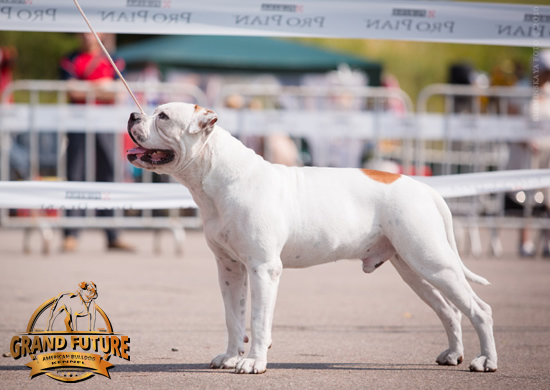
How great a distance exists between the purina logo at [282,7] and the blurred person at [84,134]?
17.3 feet

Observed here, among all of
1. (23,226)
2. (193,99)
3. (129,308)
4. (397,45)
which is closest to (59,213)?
(23,226)

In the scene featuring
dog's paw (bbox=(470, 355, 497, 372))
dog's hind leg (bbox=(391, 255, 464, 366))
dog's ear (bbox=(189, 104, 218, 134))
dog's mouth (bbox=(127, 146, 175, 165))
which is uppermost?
dog's ear (bbox=(189, 104, 218, 134))

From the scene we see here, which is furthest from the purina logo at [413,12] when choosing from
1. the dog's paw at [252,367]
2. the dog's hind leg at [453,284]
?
the dog's paw at [252,367]

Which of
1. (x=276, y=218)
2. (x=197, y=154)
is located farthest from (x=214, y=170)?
(x=276, y=218)

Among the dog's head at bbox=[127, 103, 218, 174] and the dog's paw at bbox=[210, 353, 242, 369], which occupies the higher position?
the dog's head at bbox=[127, 103, 218, 174]

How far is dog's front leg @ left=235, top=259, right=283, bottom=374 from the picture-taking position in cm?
469

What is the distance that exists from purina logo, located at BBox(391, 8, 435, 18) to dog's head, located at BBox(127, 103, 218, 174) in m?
2.37

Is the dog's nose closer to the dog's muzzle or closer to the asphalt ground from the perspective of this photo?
the dog's muzzle

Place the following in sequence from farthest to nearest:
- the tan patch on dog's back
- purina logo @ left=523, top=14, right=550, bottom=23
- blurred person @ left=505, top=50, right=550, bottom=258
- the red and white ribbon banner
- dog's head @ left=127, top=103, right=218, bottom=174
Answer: blurred person @ left=505, top=50, right=550, bottom=258 → purina logo @ left=523, top=14, right=550, bottom=23 → the red and white ribbon banner → the tan patch on dog's back → dog's head @ left=127, top=103, right=218, bottom=174

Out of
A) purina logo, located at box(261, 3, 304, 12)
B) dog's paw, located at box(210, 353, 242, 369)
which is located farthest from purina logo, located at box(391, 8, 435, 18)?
dog's paw, located at box(210, 353, 242, 369)

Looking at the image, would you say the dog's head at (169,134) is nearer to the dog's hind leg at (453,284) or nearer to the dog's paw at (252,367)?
the dog's paw at (252,367)

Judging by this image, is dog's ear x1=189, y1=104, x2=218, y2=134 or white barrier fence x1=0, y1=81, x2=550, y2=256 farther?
white barrier fence x1=0, y1=81, x2=550, y2=256

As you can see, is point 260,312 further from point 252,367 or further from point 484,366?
point 484,366

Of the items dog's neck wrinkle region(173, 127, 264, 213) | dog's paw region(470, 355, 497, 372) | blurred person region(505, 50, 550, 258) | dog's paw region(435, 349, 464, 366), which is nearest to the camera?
dog's neck wrinkle region(173, 127, 264, 213)
